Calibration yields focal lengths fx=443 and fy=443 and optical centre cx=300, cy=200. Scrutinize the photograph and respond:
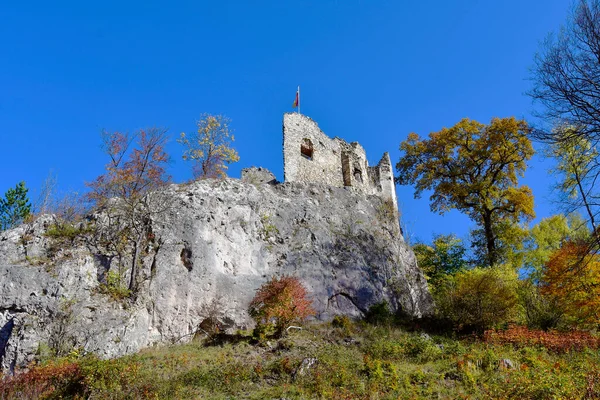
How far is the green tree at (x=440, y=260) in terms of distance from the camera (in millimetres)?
25547

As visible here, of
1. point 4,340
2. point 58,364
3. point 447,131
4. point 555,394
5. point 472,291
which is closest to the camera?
point 555,394

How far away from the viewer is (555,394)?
9312 mm

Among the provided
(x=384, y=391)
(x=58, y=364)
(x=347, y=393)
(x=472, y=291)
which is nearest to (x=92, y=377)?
(x=58, y=364)

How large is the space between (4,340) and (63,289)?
1975mm

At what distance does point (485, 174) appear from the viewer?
84.4ft

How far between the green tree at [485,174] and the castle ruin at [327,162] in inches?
103

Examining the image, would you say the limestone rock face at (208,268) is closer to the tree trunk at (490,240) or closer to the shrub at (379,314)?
the shrub at (379,314)

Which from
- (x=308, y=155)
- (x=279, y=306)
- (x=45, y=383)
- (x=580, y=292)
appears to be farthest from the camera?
(x=308, y=155)

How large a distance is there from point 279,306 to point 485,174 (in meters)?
16.5

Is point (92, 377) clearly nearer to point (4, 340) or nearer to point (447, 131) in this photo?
point (4, 340)

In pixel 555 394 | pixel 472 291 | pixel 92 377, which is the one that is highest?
pixel 472 291

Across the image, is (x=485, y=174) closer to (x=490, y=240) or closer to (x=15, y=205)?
(x=490, y=240)

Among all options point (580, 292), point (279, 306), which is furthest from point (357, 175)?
point (279, 306)

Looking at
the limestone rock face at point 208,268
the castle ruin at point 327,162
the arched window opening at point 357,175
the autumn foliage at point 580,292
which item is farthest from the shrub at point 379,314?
A: the arched window opening at point 357,175
